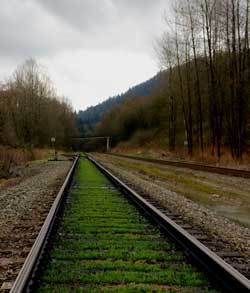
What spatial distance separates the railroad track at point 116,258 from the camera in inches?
173

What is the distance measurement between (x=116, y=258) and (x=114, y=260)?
86mm

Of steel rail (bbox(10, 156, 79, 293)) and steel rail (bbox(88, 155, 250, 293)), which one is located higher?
steel rail (bbox(10, 156, 79, 293))

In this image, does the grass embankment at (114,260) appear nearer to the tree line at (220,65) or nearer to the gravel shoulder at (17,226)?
the gravel shoulder at (17,226)

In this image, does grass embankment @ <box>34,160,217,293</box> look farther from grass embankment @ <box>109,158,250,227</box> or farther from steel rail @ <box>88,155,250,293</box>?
grass embankment @ <box>109,158,250,227</box>

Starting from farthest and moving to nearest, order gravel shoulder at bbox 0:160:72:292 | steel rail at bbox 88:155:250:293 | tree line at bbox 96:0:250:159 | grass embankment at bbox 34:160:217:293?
tree line at bbox 96:0:250:159 → gravel shoulder at bbox 0:160:72:292 → grass embankment at bbox 34:160:217:293 → steel rail at bbox 88:155:250:293

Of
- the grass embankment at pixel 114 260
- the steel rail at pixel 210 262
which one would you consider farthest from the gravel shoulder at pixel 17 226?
the steel rail at pixel 210 262

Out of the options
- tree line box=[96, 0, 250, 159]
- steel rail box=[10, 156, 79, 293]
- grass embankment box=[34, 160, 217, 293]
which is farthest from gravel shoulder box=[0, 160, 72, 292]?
tree line box=[96, 0, 250, 159]

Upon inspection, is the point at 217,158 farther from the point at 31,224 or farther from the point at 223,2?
the point at 31,224

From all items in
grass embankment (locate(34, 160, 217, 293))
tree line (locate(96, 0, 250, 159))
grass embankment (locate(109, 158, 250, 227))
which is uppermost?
tree line (locate(96, 0, 250, 159))

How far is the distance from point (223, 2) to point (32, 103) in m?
36.3

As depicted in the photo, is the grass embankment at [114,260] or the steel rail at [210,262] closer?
the steel rail at [210,262]

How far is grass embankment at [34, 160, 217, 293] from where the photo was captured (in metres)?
4.39

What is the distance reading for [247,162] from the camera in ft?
84.4

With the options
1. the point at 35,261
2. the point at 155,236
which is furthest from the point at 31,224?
the point at 35,261
